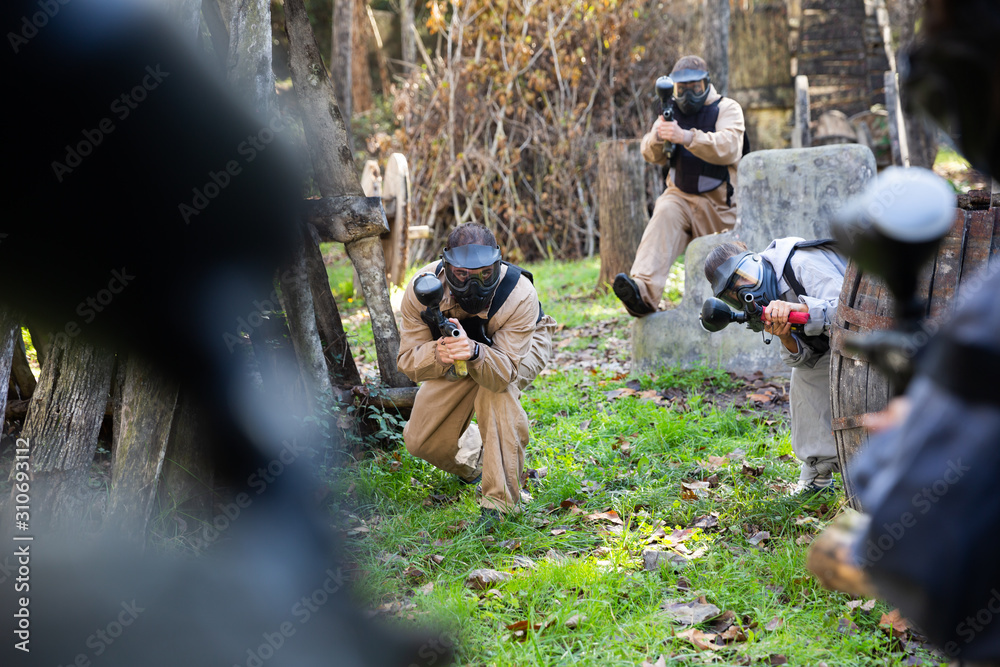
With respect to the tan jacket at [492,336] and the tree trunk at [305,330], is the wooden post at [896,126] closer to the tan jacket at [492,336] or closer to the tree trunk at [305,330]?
the tan jacket at [492,336]

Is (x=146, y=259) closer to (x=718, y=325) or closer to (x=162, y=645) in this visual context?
(x=162, y=645)

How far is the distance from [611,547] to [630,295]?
9.96ft

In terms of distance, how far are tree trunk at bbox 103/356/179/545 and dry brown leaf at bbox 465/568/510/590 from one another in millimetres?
1486

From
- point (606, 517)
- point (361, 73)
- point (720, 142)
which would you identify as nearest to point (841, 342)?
point (606, 517)

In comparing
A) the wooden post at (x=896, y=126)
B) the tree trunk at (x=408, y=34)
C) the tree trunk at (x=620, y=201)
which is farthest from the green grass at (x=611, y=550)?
the tree trunk at (x=408, y=34)

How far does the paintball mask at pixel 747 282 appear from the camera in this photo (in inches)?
155

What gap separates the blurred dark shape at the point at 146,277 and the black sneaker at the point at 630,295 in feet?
10.7

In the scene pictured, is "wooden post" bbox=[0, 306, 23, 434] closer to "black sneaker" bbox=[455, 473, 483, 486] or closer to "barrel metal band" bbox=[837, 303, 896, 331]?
"black sneaker" bbox=[455, 473, 483, 486]

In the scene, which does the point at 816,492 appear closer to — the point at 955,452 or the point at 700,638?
the point at 700,638

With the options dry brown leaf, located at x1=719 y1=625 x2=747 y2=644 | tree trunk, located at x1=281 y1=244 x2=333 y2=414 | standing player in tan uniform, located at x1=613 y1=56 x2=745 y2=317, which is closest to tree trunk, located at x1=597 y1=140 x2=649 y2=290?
standing player in tan uniform, located at x1=613 y1=56 x2=745 y2=317

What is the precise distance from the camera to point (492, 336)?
14.3ft

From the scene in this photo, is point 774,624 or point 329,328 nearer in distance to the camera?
point 774,624

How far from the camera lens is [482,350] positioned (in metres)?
4.05

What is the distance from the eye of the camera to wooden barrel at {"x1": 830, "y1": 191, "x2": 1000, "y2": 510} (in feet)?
9.57
